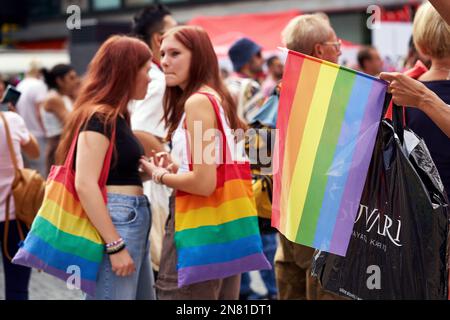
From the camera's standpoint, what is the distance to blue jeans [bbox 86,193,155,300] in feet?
12.2

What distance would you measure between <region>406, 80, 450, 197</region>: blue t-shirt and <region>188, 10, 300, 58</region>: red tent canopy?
9.21 meters

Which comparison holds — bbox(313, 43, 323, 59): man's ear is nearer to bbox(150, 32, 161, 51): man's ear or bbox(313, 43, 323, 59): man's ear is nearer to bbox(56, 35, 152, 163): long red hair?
bbox(56, 35, 152, 163): long red hair

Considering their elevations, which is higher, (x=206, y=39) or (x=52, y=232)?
(x=206, y=39)

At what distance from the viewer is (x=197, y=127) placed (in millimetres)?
3676

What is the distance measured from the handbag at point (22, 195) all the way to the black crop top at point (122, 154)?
114cm

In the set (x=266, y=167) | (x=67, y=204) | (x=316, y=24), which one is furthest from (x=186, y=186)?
(x=316, y=24)

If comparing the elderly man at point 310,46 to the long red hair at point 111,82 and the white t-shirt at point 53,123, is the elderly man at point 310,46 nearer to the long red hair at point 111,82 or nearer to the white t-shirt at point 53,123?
the long red hair at point 111,82

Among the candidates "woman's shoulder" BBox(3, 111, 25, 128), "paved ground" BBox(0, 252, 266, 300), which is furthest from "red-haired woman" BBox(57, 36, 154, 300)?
"paved ground" BBox(0, 252, 266, 300)

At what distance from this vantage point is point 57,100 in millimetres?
9289

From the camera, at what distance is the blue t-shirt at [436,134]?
124 inches

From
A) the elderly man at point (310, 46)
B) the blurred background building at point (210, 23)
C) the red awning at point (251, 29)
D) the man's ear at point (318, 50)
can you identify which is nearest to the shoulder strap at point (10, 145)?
the elderly man at point (310, 46)
